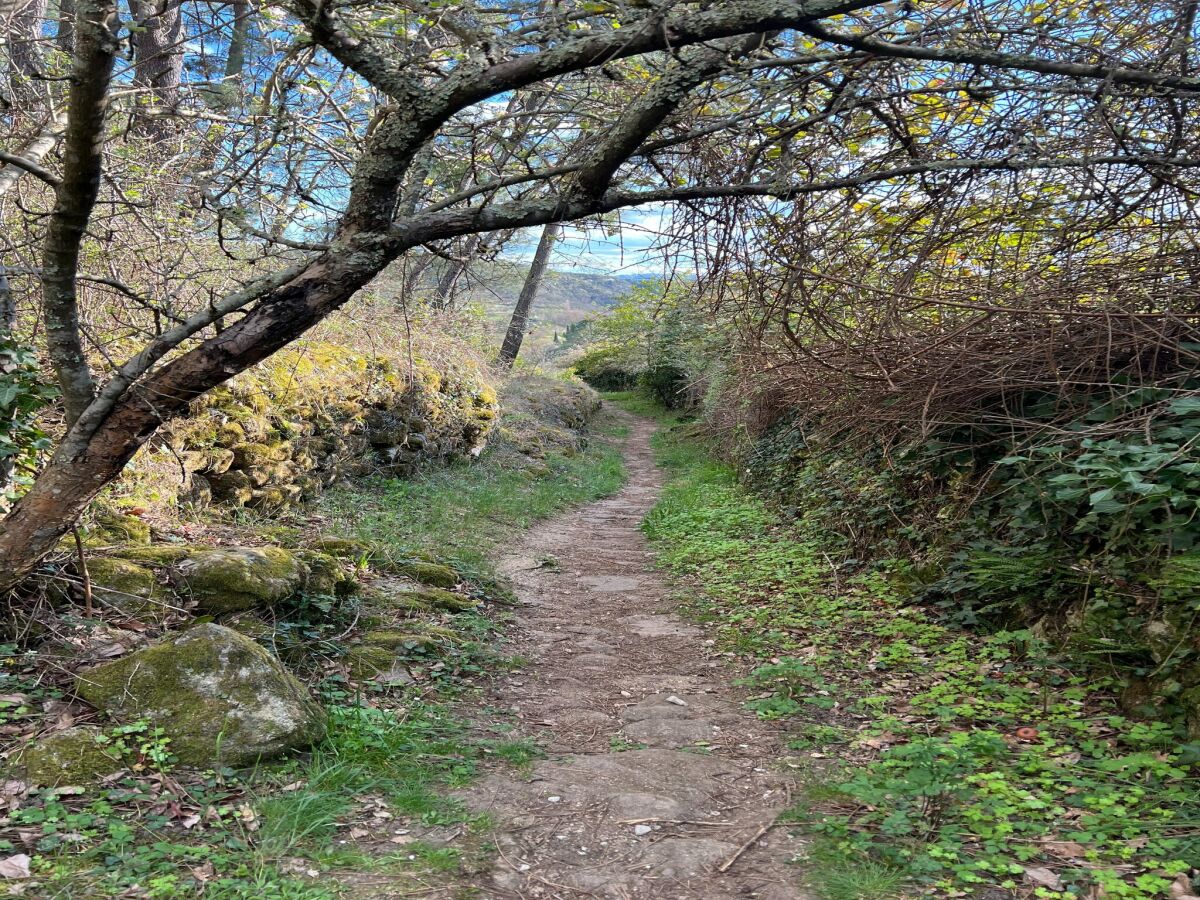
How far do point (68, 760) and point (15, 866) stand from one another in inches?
27.5

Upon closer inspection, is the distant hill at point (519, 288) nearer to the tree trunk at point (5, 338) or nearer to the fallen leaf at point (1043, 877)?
the tree trunk at point (5, 338)

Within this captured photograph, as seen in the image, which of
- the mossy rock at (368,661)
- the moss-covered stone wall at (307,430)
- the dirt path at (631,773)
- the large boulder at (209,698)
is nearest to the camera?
the dirt path at (631,773)

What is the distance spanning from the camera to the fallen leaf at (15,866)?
226cm

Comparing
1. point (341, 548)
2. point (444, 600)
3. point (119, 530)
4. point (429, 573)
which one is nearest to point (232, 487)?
point (341, 548)

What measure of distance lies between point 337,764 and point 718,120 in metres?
3.61

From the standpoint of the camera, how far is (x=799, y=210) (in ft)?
12.7

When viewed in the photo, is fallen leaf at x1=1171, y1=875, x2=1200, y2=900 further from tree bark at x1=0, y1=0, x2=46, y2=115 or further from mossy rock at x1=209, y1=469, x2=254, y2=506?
mossy rock at x1=209, y1=469, x2=254, y2=506

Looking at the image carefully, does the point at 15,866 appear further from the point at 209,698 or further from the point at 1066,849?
the point at 1066,849

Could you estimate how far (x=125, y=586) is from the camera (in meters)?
4.29

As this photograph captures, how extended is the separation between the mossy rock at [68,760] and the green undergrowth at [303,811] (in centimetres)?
6

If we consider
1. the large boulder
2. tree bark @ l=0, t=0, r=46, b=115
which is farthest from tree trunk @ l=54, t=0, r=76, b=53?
the large boulder

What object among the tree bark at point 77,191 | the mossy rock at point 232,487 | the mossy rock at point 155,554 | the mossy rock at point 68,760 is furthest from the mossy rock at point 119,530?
the mossy rock at point 68,760

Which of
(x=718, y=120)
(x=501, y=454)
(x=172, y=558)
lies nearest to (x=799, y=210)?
(x=718, y=120)

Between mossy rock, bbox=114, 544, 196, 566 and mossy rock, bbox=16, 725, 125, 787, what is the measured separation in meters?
1.69
